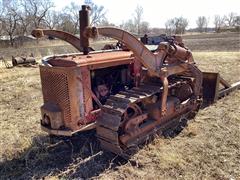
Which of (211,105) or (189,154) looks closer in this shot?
(189,154)

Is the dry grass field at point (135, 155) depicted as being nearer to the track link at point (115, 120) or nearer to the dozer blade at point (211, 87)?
the track link at point (115, 120)

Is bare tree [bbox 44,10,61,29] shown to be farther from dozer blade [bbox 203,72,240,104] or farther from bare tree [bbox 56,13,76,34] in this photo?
dozer blade [bbox 203,72,240,104]

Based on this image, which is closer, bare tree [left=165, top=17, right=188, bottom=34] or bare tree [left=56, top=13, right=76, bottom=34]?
bare tree [left=56, top=13, right=76, bottom=34]

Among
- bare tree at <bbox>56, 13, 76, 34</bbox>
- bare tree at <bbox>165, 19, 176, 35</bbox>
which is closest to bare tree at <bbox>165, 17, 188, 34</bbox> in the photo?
bare tree at <bbox>165, 19, 176, 35</bbox>

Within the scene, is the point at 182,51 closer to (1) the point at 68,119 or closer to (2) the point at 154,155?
(2) the point at 154,155

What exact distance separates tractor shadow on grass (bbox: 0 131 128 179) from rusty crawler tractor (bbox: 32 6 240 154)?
0.28 m

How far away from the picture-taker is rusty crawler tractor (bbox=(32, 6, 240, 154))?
409 centimetres

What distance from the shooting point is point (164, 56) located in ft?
15.5

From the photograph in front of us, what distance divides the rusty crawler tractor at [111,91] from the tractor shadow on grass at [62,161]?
0.28 m

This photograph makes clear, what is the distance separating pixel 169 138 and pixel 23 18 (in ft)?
193

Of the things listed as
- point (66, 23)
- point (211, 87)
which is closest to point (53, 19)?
point (66, 23)

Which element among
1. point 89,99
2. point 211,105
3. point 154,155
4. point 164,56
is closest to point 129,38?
point 164,56

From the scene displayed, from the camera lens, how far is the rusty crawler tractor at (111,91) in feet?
13.4

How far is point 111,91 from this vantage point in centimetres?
485
